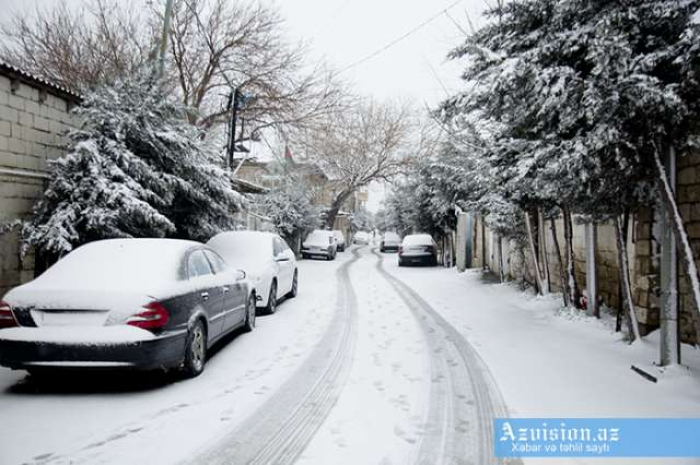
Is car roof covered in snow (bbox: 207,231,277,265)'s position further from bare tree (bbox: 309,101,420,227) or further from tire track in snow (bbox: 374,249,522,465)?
bare tree (bbox: 309,101,420,227)

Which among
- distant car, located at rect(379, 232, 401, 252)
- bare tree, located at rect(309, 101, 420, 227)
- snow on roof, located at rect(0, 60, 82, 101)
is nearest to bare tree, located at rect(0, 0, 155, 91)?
snow on roof, located at rect(0, 60, 82, 101)

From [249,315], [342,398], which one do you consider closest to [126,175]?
[249,315]

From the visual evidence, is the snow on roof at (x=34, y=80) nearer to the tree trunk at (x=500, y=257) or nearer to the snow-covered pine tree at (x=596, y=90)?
the snow-covered pine tree at (x=596, y=90)

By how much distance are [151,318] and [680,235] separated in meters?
5.14

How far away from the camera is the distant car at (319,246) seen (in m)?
25.7

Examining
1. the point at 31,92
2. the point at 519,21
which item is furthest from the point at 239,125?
the point at 519,21

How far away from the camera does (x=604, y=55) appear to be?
4.31 meters

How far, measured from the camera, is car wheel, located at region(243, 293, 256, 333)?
7098 millimetres

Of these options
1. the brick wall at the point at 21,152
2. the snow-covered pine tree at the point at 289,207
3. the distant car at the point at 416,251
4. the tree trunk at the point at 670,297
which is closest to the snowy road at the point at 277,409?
the tree trunk at the point at 670,297

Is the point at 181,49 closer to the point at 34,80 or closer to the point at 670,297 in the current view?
the point at 34,80

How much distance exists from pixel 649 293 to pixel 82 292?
6.72 metres

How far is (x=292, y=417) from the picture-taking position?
3807 millimetres

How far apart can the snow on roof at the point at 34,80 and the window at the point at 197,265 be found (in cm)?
485

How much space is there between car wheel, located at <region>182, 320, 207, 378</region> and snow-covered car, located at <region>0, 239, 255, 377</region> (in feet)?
0.03
